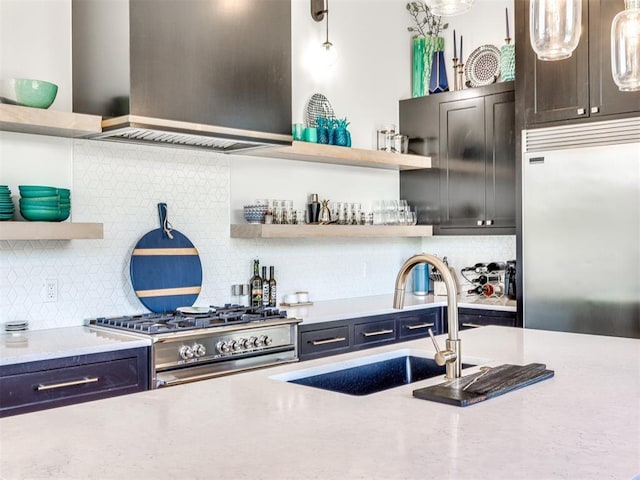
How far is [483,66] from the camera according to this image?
5027 millimetres

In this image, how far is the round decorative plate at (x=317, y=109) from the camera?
15.4 feet

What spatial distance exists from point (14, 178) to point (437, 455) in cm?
266

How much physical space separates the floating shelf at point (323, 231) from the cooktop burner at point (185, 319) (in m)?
0.46

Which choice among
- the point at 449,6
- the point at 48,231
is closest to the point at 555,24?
the point at 449,6

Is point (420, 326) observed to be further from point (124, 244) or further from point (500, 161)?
point (124, 244)

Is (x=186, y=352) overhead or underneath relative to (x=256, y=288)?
underneath

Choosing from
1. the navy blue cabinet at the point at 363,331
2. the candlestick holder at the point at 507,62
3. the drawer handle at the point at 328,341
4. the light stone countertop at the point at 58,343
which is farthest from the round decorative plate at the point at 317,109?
the light stone countertop at the point at 58,343

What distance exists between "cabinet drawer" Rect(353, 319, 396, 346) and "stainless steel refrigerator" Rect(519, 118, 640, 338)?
86 centimetres

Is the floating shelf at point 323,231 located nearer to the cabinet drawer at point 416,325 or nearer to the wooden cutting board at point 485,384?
the cabinet drawer at point 416,325

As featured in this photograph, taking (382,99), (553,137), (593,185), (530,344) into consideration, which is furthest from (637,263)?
(382,99)

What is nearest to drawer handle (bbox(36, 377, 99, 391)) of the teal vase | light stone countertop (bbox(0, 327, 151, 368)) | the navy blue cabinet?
light stone countertop (bbox(0, 327, 151, 368))

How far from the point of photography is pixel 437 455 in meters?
1.33

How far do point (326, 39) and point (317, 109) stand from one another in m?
0.52

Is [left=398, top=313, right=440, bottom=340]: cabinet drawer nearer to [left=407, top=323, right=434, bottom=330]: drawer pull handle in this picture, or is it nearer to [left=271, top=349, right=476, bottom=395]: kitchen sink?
[left=407, top=323, right=434, bottom=330]: drawer pull handle
